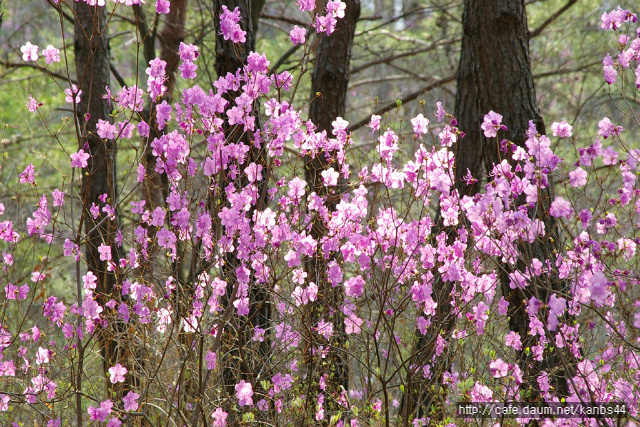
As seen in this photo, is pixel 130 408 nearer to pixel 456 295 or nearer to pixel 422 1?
pixel 456 295

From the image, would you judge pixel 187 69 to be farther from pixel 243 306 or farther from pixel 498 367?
pixel 498 367

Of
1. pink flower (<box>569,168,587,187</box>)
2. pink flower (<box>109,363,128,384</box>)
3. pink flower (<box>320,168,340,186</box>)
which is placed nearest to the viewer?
pink flower (<box>569,168,587,187</box>)

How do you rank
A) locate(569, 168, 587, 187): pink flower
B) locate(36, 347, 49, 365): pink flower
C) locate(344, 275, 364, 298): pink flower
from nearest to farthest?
locate(569, 168, 587, 187): pink flower → locate(344, 275, 364, 298): pink flower → locate(36, 347, 49, 365): pink flower

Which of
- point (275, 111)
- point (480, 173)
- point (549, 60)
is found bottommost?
point (275, 111)

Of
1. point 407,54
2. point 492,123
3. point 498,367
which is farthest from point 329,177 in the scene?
point 407,54

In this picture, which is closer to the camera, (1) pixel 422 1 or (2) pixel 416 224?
(2) pixel 416 224

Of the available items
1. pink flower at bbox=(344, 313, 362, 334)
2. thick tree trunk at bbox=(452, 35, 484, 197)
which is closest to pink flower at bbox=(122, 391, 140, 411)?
pink flower at bbox=(344, 313, 362, 334)

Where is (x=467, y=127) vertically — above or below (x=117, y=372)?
above

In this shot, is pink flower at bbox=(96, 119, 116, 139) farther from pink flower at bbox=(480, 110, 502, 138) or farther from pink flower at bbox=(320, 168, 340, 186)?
pink flower at bbox=(480, 110, 502, 138)

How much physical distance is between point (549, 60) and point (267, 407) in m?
6.42

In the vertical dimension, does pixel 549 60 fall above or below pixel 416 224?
above

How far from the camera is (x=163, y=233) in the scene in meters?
3.07

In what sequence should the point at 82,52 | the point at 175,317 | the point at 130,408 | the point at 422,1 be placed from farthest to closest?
the point at 422,1 → the point at 82,52 → the point at 130,408 → the point at 175,317

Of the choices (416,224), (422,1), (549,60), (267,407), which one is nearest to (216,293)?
(267,407)
